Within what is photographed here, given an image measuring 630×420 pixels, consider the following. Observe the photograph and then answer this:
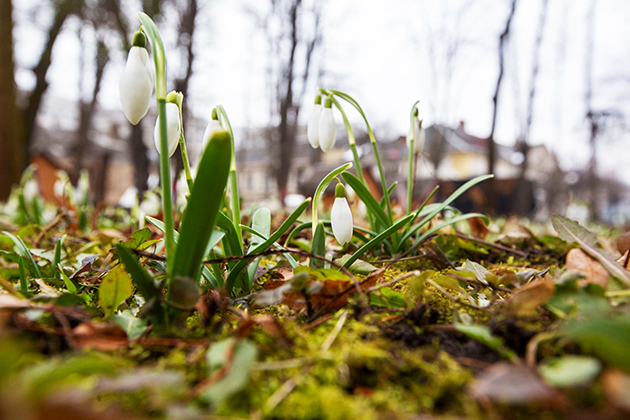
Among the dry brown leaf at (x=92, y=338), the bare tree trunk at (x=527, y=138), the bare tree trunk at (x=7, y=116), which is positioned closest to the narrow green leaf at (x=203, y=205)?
the dry brown leaf at (x=92, y=338)

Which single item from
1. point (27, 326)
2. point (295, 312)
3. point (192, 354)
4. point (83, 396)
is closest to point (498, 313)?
point (295, 312)

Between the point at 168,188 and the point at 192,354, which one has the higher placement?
the point at 168,188

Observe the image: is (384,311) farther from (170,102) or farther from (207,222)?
(170,102)

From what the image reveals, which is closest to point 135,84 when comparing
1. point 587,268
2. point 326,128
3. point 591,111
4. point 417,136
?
point 326,128

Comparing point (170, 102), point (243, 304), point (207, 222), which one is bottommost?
point (243, 304)

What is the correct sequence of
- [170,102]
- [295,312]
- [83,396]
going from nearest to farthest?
[83,396]
[295,312]
[170,102]

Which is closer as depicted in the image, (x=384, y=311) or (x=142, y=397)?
(x=142, y=397)
